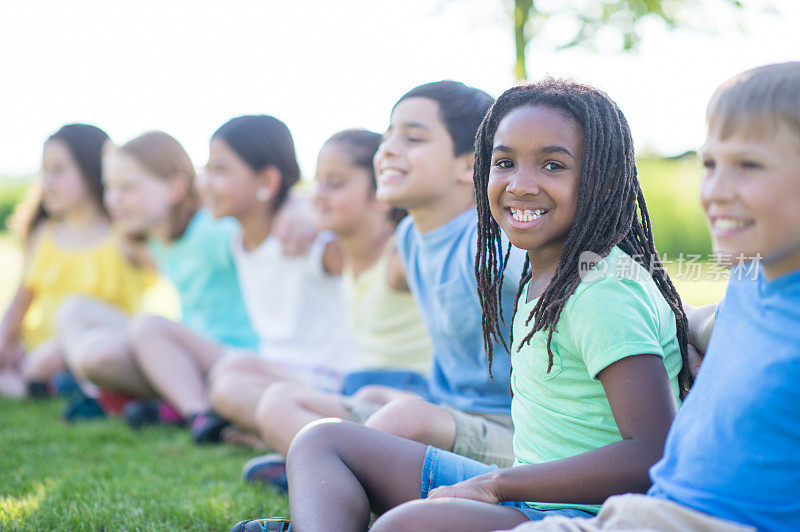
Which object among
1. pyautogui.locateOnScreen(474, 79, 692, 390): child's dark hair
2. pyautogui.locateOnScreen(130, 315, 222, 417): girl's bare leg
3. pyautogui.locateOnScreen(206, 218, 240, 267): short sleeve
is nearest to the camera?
pyautogui.locateOnScreen(474, 79, 692, 390): child's dark hair

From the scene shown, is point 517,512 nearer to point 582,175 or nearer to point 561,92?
point 582,175

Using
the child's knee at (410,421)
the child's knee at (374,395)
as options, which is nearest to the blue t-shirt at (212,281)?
the child's knee at (374,395)

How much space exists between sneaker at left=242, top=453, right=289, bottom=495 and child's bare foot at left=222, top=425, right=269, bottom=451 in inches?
20.0

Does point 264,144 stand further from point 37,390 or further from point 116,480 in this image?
point 37,390

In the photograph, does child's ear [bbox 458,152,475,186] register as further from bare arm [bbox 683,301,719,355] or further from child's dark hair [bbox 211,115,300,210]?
child's dark hair [bbox 211,115,300,210]

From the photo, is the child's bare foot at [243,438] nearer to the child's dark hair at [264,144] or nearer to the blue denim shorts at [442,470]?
the child's dark hair at [264,144]

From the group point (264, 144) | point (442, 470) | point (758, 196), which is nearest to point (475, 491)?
point (442, 470)

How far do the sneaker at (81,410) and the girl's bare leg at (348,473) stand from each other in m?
2.77

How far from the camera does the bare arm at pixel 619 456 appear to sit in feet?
5.30

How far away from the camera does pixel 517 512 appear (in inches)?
66.2

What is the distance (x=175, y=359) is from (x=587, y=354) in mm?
3025

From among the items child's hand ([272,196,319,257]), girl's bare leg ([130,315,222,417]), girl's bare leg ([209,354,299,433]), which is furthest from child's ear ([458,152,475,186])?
girl's bare leg ([130,315,222,417])

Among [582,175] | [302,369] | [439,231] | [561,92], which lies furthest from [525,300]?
[302,369]

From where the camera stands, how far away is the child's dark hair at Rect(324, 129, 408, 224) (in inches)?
152
